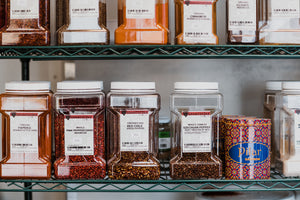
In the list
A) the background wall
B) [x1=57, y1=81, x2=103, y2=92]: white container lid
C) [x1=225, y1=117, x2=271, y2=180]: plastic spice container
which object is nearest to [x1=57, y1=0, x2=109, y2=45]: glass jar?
[x1=57, y1=81, x2=103, y2=92]: white container lid

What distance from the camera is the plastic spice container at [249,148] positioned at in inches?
38.6

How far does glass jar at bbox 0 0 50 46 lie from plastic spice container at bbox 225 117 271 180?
61 centimetres

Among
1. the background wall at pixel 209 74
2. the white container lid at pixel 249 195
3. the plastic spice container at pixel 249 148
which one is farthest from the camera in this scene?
the background wall at pixel 209 74

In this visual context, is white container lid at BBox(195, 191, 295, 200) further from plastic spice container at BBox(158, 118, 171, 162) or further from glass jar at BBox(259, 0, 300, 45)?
glass jar at BBox(259, 0, 300, 45)

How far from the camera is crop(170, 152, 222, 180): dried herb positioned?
0.98m

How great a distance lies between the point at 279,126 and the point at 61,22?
0.73 m

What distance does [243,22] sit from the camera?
1.02m

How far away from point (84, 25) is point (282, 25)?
1.88 feet

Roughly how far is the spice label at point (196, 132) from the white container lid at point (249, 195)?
22 cm

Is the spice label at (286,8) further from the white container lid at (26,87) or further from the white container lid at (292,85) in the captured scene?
the white container lid at (26,87)

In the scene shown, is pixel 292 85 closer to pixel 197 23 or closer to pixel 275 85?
pixel 275 85

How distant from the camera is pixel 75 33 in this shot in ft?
3.32

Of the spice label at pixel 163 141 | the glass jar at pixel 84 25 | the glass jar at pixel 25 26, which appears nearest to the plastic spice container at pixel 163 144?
the spice label at pixel 163 141

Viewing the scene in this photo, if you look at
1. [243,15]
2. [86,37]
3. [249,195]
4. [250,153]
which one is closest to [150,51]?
[86,37]
